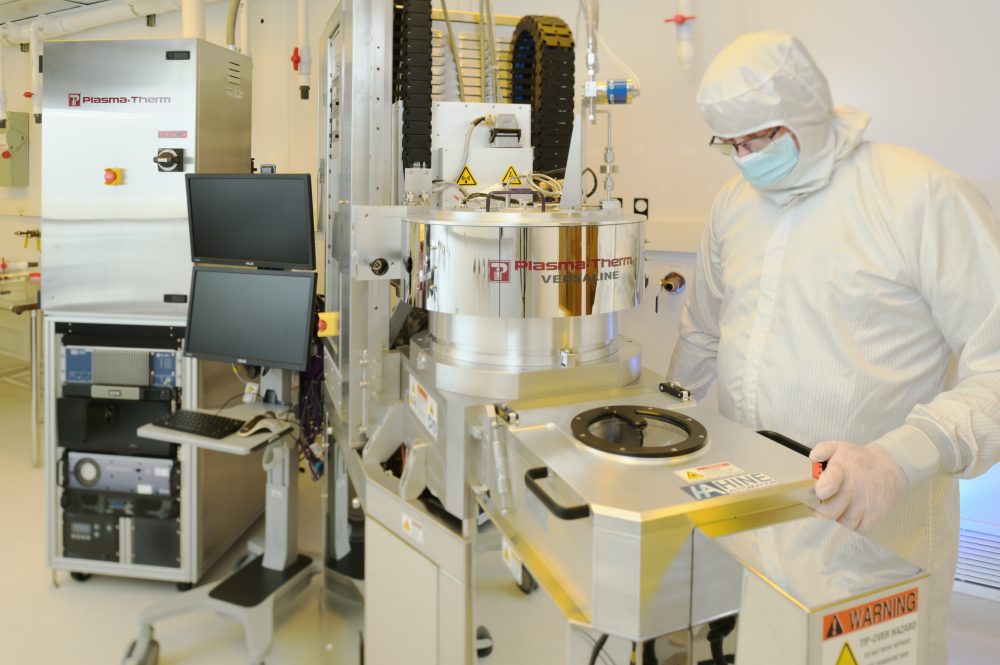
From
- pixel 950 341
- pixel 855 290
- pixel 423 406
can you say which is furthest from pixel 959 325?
pixel 423 406

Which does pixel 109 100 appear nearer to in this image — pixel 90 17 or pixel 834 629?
pixel 834 629

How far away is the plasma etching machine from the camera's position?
29.8 inches

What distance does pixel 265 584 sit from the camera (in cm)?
230

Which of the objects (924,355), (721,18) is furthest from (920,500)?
(721,18)

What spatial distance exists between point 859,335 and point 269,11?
13.5 feet

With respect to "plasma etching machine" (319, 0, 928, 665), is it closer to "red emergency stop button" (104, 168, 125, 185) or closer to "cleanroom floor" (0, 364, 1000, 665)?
"cleanroom floor" (0, 364, 1000, 665)

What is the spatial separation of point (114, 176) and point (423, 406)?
172 cm

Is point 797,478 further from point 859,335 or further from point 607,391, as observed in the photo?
point 859,335

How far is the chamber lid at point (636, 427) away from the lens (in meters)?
0.97

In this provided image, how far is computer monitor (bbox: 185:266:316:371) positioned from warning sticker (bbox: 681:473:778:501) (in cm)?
143

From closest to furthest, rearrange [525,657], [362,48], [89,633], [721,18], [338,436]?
[525,657] < [362,48] < [338,436] < [89,633] < [721,18]

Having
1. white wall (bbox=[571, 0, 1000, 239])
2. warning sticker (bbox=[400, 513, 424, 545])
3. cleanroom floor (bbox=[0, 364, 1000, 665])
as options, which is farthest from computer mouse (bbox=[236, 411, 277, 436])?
white wall (bbox=[571, 0, 1000, 239])

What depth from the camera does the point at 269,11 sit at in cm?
442

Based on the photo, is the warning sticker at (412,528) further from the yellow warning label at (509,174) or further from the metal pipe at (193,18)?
the metal pipe at (193,18)
